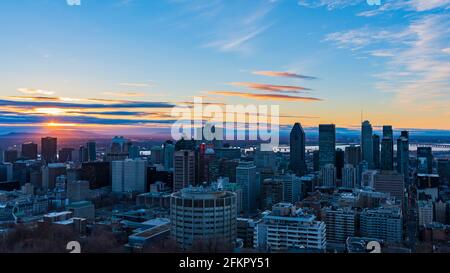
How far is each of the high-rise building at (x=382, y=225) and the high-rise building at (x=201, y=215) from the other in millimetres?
3321

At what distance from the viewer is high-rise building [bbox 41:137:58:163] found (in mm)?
14914

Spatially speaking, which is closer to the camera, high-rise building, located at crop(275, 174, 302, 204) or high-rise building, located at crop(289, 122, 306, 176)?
high-rise building, located at crop(275, 174, 302, 204)

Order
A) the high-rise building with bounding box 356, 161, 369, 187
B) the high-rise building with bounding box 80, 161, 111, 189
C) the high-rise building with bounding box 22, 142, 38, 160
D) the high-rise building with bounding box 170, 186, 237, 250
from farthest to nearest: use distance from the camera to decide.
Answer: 1. the high-rise building with bounding box 22, 142, 38, 160
2. the high-rise building with bounding box 356, 161, 369, 187
3. the high-rise building with bounding box 80, 161, 111, 189
4. the high-rise building with bounding box 170, 186, 237, 250

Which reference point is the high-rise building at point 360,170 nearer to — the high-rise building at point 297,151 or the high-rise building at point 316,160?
the high-rise building at point 316,160

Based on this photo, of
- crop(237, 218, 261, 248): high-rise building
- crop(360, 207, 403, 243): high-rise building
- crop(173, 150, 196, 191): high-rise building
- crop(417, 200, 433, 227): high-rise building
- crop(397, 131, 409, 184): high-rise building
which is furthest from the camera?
crop(397, 131, 409, 184): high-rise building

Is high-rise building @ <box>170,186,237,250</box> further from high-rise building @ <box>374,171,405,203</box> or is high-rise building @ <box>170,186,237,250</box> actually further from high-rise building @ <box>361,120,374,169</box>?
high-rise building @ <box>361,120,374,169</box>

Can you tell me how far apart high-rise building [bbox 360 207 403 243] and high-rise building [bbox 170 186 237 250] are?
131 inches

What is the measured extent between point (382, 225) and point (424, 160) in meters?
8.04

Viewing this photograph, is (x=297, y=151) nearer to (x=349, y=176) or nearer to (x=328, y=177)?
(x=328, y=177)

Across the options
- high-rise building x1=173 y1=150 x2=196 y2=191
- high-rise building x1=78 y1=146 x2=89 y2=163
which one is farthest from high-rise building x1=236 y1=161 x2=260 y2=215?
high-rise building x1=78 y1=146 x2=89 y2=163

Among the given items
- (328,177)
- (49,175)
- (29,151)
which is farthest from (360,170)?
(29,151)

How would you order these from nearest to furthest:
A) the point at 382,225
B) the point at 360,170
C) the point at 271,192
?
the point at 382,225
the point at 271,192
the point at 360,170

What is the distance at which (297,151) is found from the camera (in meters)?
17.3

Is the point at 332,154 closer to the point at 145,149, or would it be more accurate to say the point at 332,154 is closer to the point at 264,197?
the point at 264,197
